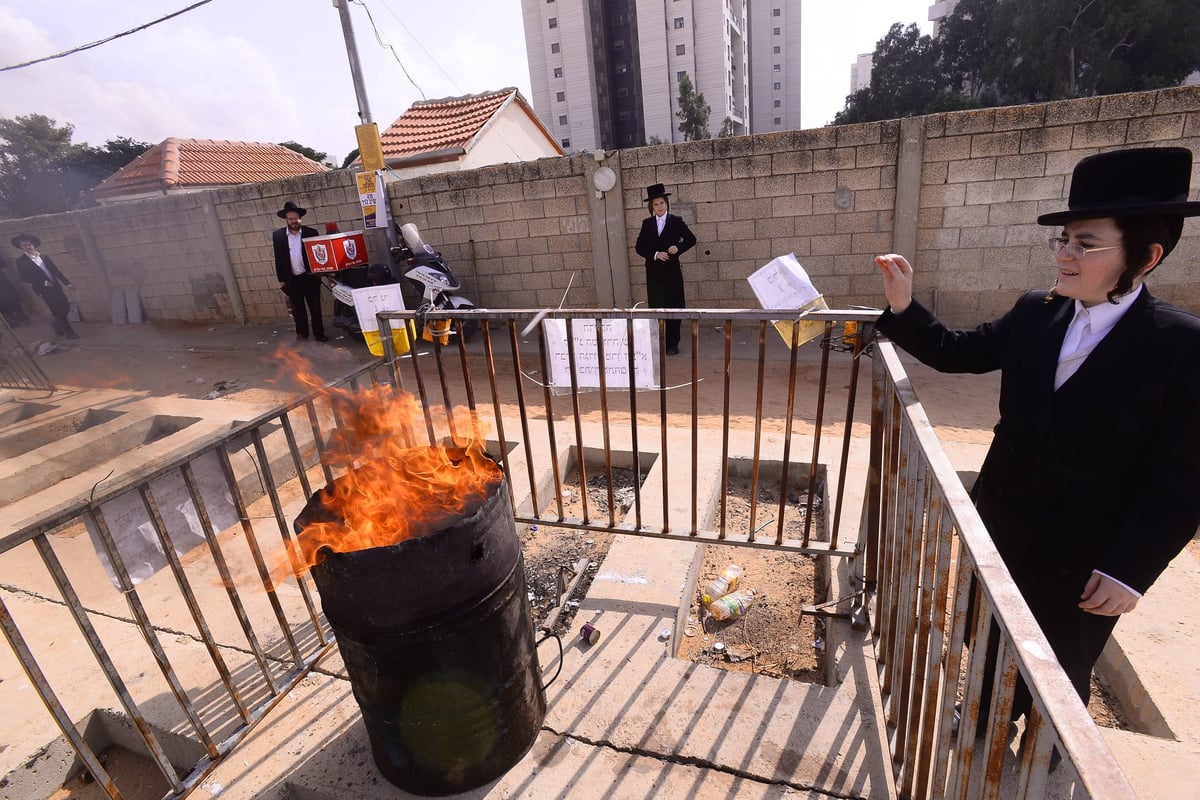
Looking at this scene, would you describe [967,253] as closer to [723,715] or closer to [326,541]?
[723,715]

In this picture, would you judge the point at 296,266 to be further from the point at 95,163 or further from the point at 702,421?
the point at 95,163

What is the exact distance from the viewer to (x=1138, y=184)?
1442mm

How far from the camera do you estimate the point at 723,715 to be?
7.43ft

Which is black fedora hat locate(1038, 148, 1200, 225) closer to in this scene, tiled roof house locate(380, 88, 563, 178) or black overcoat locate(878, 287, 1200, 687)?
black overcoat locate(878, 287, 1200, 687)

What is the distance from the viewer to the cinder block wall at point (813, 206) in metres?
6.23

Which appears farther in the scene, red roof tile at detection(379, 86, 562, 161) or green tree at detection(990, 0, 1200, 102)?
green tree at detection(990, 0, 1200, 102)

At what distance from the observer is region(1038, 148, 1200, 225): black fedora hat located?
1.39 m

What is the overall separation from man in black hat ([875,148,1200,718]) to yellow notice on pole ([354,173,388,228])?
28.2ft

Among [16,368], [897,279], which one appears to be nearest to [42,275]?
[16,368]

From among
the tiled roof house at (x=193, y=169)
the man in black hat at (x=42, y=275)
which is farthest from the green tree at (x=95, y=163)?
the man in black hat at (x=42, y=275)

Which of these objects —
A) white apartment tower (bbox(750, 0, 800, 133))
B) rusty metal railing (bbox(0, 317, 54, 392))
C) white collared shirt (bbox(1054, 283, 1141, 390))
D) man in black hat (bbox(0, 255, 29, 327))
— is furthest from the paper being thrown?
white apartment tower (bbox(750, 0, 800, 133))

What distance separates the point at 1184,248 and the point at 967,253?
207cm

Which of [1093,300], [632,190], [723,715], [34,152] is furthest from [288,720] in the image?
[34,152]

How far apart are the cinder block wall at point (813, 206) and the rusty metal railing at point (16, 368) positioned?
403 centimetres
